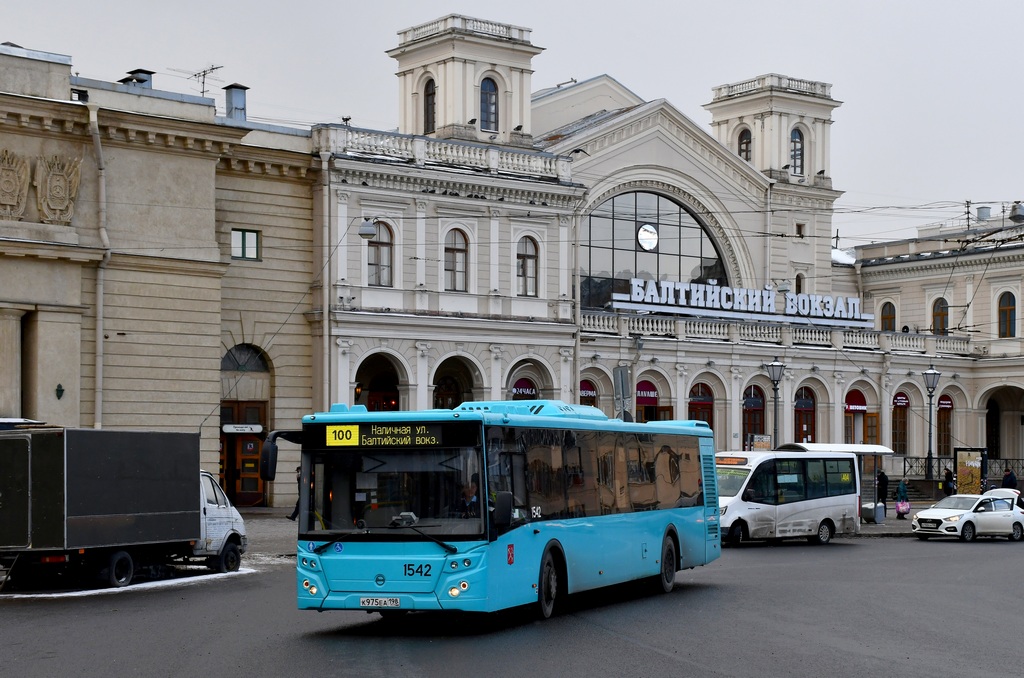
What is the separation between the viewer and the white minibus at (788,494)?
35.0m

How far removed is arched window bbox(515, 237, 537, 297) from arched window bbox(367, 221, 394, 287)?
495 cm

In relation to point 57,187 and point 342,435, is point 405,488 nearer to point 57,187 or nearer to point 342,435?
point 342,435

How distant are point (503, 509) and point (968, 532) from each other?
25.4 metres

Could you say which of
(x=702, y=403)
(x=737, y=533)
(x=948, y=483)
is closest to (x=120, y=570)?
(x=737, y=533)

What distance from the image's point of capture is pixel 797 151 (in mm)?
63594

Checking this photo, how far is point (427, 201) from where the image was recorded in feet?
152

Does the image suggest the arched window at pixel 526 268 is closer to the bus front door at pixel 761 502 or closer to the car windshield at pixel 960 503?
the car windshield at pixel 960 503

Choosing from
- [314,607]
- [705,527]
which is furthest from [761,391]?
[314,607]

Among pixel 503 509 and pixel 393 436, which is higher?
pixel 393 436

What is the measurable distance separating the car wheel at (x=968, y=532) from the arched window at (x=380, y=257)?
57.9ft

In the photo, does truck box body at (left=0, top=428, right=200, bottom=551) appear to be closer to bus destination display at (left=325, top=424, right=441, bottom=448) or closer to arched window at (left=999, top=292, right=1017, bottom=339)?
bus destination display at (left=325, top=424, right=441, bottom=448)

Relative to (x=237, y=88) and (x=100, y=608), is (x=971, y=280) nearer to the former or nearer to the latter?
(x=237, y=88)

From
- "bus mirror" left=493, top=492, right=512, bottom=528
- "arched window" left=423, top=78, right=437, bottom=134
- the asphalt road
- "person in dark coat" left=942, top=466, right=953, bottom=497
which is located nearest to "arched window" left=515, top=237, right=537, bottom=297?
"arched window" left=423, top=78, right=437, bottom=134

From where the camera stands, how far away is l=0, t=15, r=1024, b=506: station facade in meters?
37.4
